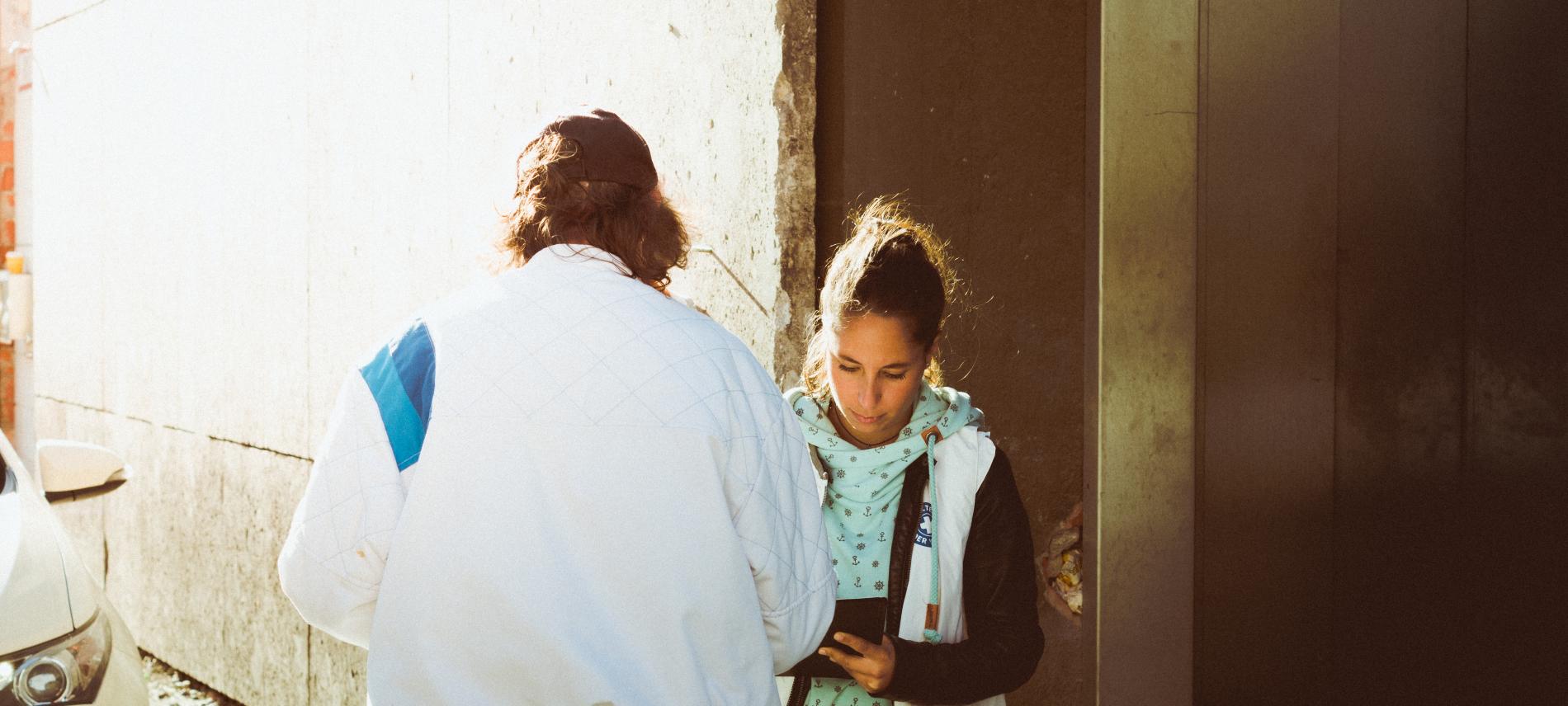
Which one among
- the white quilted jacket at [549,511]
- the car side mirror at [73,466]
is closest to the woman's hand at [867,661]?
the white quilted jacket at [549,511]

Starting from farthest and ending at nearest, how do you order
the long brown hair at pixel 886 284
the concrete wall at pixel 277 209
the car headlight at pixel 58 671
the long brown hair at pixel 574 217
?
the concrete wall at pixel 277 209 < the car headlight at pixel 58 671 < the long brown hair at pixel 886 284 < the long brown hair at pixel 574 217

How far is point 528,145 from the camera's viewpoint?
203cm

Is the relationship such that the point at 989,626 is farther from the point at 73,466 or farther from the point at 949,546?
the point at 73,466

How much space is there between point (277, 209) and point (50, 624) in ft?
10.0

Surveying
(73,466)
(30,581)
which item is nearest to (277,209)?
(73,466)

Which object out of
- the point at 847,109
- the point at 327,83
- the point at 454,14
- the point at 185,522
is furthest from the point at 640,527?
the point at 185,522

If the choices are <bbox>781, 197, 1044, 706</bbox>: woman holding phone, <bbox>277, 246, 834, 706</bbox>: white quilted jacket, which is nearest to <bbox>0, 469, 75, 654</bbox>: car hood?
<bbox>277, 246, 834, 706</bbox>: white quilted jacket

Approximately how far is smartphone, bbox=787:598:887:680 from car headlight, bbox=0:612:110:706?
1.64 meters

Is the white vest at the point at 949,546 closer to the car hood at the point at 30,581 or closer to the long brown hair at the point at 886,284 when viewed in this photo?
the long brown hair at the point at 886,284

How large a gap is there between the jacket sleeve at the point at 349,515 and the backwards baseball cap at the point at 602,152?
1.46ft

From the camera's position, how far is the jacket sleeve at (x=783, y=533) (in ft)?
6.07

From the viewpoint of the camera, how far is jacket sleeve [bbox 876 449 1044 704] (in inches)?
86.3

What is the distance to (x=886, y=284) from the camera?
8.01 ft

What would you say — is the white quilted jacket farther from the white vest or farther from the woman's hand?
the white vest
